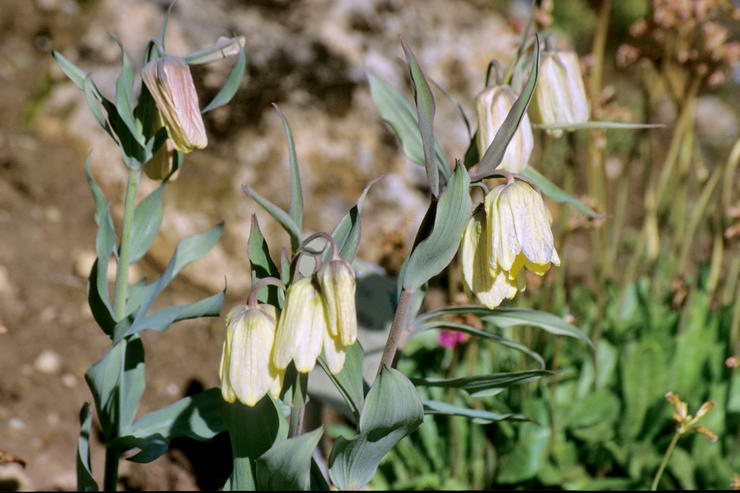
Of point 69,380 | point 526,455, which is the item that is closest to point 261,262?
point 526,455

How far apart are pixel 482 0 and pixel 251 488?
2817 mm

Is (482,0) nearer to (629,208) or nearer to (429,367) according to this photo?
(629,208)

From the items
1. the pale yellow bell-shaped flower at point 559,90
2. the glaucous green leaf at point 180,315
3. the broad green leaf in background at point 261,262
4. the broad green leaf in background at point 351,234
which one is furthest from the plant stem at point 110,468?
the pale yellow bell-shaped flower at point 559,90

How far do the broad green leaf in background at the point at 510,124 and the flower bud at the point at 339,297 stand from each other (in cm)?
26

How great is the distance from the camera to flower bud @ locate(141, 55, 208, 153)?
1.17 metres

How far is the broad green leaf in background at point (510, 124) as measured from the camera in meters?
1.02

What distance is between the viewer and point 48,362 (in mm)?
2129

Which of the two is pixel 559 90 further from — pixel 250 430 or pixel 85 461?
pixel 85 461

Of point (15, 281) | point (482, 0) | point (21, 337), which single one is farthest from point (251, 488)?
point (482, 0)

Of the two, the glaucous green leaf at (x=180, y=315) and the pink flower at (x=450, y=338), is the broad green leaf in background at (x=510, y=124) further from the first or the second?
the pink flower at (x=450, y=338)

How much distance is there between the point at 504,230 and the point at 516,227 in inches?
0.6

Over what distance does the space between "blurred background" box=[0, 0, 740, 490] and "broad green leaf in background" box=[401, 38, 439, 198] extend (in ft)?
1.49

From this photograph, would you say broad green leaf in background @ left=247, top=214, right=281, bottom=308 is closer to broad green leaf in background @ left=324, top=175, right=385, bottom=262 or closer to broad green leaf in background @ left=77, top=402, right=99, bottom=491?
broad green leaf in background @ left=324, top=175, right=385, bottom=262

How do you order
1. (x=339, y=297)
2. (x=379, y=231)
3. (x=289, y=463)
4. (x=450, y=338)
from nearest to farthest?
(x=339, y=297) < (x=289, y=463) < (x=450, y=338) < (x=379, y=231)
